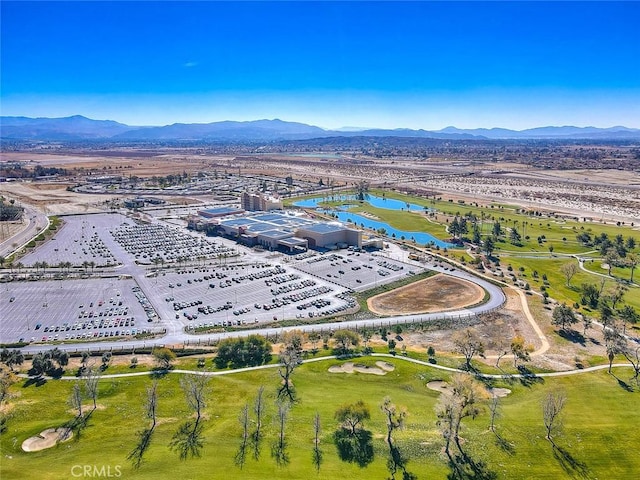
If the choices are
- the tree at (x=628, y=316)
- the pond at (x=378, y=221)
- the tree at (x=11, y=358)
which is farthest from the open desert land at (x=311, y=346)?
the pond at (x=378, y=221)

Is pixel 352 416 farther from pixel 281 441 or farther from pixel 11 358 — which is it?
pixel 11 358

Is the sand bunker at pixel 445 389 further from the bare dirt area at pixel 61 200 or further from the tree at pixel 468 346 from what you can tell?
the bare dirt area at pixel 61 200

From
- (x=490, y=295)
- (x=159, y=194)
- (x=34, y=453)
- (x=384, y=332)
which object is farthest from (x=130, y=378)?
(x=159, y=194)

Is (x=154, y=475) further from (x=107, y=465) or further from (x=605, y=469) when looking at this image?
(x=605, y=469)

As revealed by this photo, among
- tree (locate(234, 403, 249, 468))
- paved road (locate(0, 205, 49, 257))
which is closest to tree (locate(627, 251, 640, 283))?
tree (locate(234, 403, 249, 468))

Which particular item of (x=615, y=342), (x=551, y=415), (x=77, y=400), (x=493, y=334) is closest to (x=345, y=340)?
(x=493, y=334)

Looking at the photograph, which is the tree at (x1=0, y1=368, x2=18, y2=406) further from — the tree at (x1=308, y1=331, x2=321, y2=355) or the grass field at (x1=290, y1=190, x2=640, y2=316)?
the grass field at (x1=290, y1=190, x2=640, y2=316)
